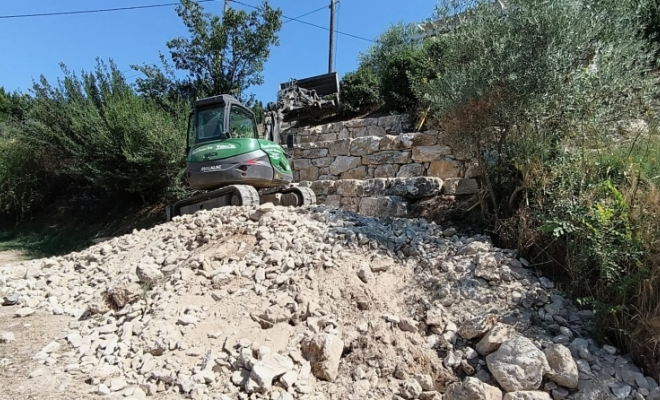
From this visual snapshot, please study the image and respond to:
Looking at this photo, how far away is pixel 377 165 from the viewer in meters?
8.66

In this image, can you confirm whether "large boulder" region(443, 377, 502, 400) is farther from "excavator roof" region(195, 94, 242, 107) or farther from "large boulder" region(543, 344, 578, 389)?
"excavator roof" region(195, 94, 242, 107)

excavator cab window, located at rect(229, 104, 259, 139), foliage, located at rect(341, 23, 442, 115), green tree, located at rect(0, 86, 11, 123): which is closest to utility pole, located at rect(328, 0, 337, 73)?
foliage, located at rect(341, 23, 442, 115)

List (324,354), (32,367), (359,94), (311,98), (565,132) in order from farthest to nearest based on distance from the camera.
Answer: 1. (359,94)
2. (311,98)
3. (565,132)
4. (32,367)
5. (324,354)

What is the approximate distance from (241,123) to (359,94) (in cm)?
632

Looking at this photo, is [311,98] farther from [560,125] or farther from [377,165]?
[560,125]

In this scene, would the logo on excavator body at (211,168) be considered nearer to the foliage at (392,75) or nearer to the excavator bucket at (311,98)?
the foliage at (392,75)

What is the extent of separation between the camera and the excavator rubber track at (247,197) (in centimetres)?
632

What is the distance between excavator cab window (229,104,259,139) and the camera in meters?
6.89

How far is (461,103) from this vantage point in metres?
4.45

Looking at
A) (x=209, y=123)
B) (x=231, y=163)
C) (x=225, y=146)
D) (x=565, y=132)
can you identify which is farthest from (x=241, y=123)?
(x=565, y=132)

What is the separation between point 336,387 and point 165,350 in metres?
1.33

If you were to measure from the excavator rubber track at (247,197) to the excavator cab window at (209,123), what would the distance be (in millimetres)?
918

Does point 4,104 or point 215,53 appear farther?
point 4,104

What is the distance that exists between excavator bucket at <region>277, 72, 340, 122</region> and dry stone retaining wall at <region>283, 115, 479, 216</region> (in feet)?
4.42
